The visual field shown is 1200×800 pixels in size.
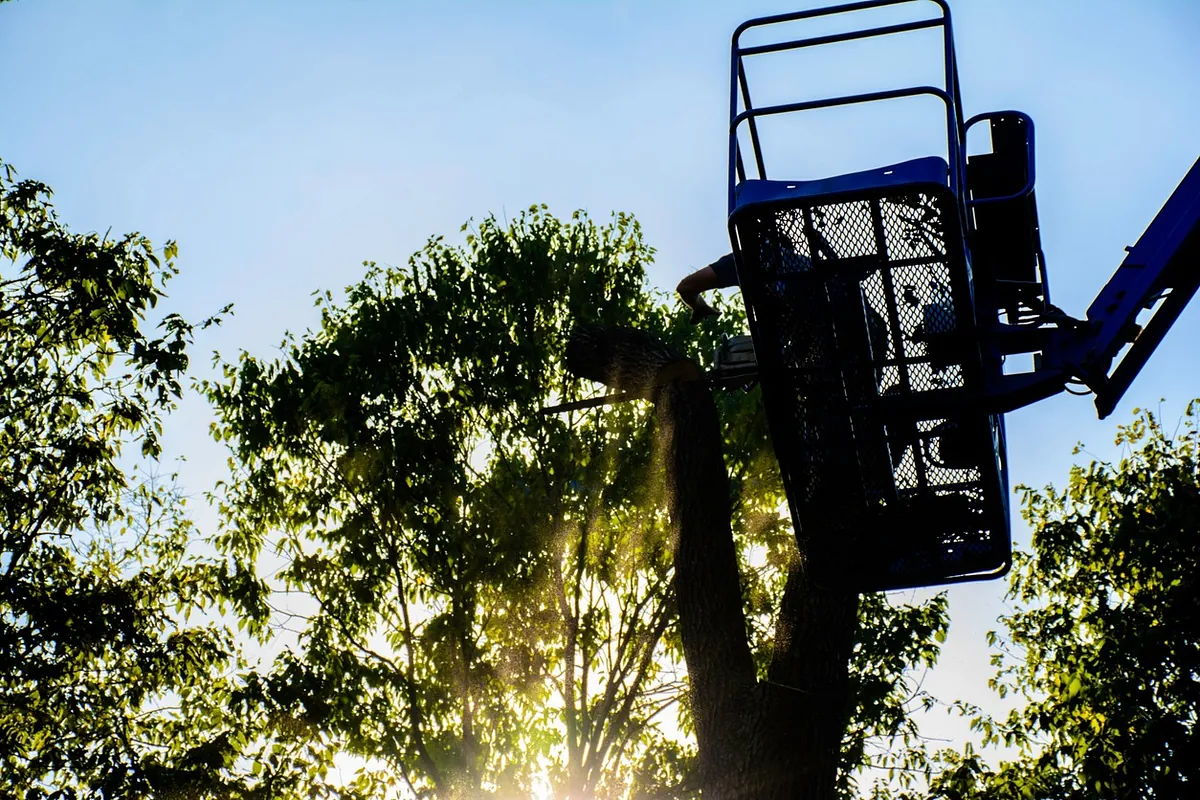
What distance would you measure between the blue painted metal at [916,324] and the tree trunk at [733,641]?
0.49m

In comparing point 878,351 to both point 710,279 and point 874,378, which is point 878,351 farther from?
point 710,279

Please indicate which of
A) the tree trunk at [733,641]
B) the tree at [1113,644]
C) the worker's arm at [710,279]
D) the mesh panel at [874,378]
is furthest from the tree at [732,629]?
the tree at [1113,644]

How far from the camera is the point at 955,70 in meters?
4.41

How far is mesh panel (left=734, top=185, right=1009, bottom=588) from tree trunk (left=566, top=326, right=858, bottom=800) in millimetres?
409

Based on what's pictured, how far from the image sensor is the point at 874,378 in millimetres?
4047

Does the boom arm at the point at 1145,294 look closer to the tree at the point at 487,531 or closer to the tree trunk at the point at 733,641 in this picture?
the tree trunk at the point at 733,641

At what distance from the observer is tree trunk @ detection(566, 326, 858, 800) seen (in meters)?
5.02

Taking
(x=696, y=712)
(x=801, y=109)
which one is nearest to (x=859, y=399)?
(x=801, y=109)

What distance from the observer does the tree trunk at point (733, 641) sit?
5023mm

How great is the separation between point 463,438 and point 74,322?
400 centimetres

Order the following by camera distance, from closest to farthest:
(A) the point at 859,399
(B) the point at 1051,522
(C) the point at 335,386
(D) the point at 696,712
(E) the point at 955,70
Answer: (A) the point at 859,399 < (E) the point at 955,70 < (D) the point at 696,712 < (C) the point at 335,386 < (B) the point at 1051,522

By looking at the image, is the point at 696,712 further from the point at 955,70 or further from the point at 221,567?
the point at 221,567

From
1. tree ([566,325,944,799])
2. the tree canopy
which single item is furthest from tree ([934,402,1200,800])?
tree ([566,325,944,799])

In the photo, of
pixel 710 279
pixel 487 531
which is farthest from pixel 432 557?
pixel 710 279
